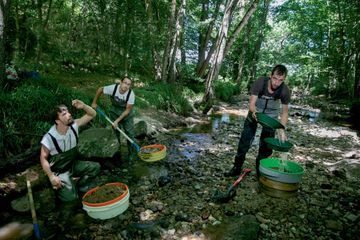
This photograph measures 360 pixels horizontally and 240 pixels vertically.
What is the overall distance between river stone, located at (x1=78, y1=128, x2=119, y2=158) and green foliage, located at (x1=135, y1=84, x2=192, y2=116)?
3.46m

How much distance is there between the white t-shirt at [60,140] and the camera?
2.95 metres

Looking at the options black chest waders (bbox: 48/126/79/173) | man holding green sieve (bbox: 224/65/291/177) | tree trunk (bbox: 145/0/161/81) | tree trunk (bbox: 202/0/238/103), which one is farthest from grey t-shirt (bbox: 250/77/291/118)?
tree trunk (bbox: 145/0/161/81)

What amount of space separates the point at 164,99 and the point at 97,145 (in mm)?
4987

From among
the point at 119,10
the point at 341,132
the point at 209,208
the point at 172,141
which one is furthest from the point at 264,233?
the point at 119,10

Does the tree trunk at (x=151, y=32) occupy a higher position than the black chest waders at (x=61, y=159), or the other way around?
the tree trunk at (x=151, y=32)

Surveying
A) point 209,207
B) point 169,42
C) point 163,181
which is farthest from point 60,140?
point 169,42

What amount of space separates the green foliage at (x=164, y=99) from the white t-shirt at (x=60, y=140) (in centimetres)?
486

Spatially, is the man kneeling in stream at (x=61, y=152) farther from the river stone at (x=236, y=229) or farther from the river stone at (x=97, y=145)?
the river stone at (x=236, y=229)

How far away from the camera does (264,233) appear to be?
292 cm

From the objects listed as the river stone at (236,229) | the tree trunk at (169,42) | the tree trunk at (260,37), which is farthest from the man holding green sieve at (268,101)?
the tree trunk at (260,37)

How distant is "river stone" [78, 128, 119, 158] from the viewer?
4.53 m

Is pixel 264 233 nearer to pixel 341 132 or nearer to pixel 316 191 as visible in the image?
pixel 316 191

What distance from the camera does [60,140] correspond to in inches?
120

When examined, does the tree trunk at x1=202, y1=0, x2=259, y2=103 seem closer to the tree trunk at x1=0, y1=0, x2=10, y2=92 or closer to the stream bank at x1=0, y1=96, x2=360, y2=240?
the stream bank at x1=0, y1=96, x2=360, y2=240
